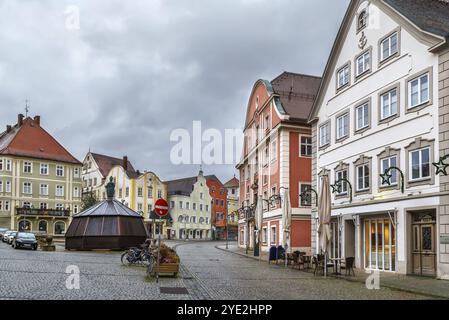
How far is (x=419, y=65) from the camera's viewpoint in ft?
75.2

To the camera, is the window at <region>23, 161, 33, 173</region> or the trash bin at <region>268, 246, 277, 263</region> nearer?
the trash bin at <region>268, 246, 277, 263</region>

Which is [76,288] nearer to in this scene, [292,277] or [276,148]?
[292,277]

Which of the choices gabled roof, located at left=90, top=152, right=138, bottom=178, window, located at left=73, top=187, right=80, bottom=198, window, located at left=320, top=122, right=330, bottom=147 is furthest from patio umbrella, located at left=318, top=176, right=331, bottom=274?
gabled roof, located at left=90, top=152, right=138, bottom=178

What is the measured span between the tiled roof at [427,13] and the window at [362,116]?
14.9 feet

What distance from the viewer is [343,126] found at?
2972 centimetres

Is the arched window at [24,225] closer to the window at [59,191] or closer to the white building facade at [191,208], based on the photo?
the window at [59,191]

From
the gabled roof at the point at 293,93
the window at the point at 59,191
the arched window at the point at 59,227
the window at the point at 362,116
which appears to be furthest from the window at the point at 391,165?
the window at the point at 59,191

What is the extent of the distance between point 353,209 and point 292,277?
6969 mm

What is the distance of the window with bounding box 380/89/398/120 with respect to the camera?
80.5 feet

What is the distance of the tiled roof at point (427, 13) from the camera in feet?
75.5

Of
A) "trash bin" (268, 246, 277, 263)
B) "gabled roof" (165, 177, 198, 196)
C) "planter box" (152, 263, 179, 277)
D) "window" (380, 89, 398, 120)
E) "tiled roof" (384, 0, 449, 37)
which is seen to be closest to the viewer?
"planter box" (152, 263, 179, 277)

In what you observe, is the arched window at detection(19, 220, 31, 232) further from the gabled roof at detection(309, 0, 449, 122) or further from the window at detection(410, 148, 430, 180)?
the window at detection(410, 148, 430, 180)

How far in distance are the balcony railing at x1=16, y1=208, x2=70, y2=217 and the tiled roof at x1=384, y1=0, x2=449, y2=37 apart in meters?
60.9

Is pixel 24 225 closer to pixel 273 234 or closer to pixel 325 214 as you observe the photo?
Answer: pixel 273 234
